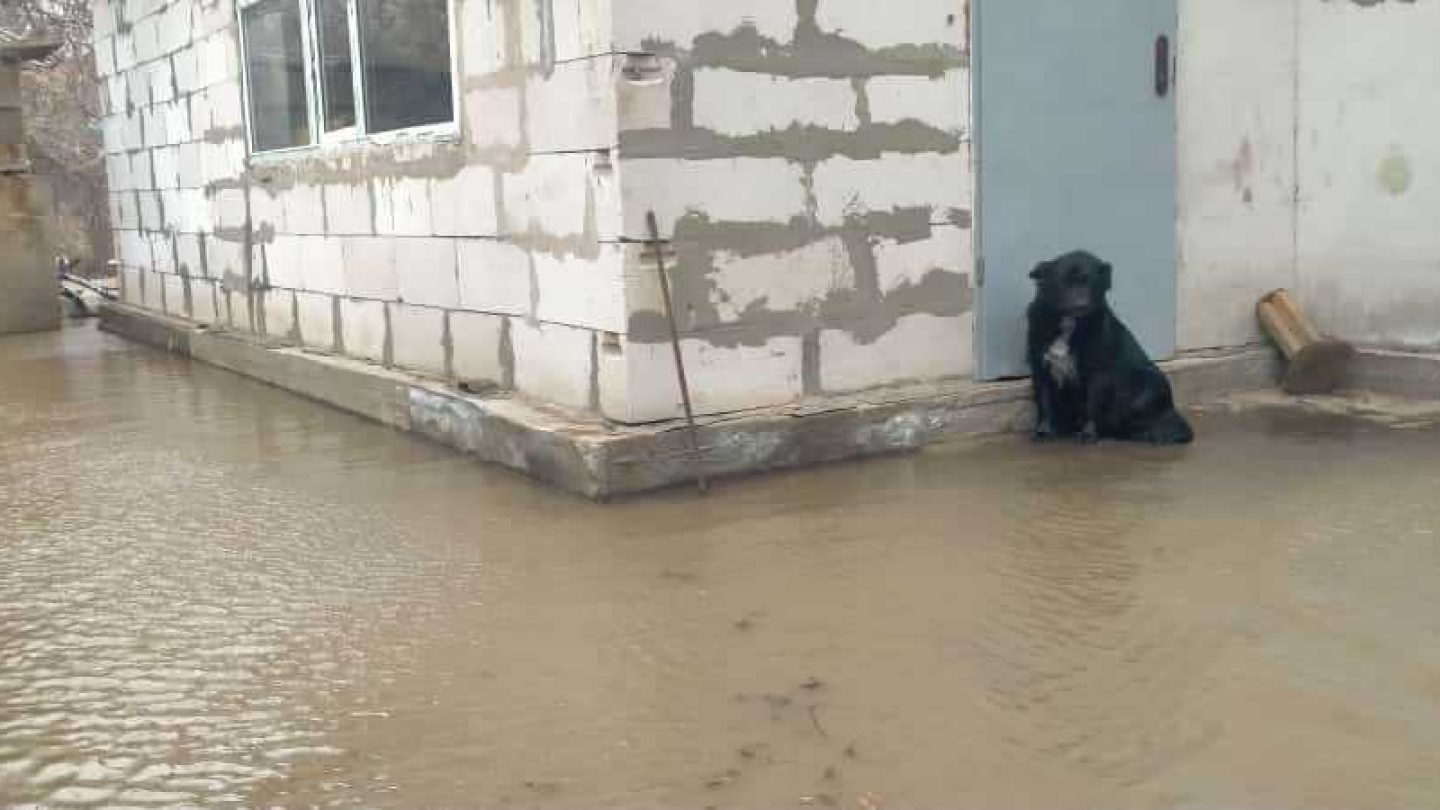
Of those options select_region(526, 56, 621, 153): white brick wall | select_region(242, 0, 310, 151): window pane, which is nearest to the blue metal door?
select_region(526, 56, 621, 153): white brick wall

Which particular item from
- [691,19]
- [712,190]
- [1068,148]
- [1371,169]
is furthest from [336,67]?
[1371,169]

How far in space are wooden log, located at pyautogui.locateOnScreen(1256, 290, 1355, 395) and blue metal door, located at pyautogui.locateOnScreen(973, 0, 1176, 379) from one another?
26.6 inches

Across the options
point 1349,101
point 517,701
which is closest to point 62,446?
point 517,701

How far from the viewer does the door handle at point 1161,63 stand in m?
5.55

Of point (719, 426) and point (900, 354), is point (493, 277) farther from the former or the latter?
point (900, 354)

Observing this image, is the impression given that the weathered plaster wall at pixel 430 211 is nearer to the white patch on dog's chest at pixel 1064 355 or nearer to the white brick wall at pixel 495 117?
the white brick wall at pixel 495 117

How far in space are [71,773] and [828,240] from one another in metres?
3.23

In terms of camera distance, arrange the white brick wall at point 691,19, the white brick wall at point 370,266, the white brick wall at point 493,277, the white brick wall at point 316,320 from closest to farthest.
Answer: the white brick wall at point 691,19 → the white brick wall at point 493,277 → the white brick wall at point 370,266 → the white brick wall at point 316,320

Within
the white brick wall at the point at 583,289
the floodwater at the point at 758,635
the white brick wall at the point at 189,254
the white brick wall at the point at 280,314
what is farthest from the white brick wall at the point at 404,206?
the white brick wall at the point at 189,254

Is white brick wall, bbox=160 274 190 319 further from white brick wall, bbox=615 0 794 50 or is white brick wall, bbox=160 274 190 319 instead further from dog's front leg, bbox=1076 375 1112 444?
dog's front leg, bbox=1076 375 1112 444

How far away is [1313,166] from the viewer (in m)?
5.96

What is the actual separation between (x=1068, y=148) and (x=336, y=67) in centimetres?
372

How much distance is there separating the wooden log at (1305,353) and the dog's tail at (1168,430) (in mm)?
1147

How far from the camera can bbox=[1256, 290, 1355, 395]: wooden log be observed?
5.74m
